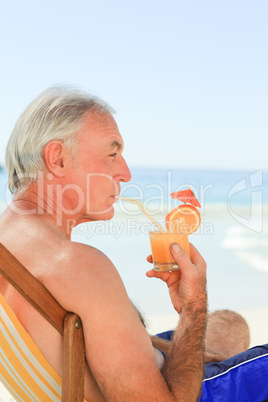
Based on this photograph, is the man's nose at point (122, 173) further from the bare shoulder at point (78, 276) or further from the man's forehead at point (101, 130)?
the bare shoulder at point (78, 276)

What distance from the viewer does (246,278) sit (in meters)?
9.19

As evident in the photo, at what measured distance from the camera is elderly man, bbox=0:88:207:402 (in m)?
1.41

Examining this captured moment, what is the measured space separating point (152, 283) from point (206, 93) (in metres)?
26.6

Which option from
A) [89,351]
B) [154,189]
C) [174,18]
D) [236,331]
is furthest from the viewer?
[174,18]

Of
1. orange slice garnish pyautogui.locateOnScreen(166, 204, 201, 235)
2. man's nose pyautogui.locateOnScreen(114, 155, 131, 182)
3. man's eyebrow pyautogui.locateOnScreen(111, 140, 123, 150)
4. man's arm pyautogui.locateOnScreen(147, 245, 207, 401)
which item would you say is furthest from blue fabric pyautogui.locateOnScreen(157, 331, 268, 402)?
man's eyebrow pyautogui.locateOnScreen(111, 140, 123, 150)

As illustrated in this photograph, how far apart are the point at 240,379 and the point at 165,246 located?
1.86 feet

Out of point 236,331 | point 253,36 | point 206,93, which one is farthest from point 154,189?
point 236,331

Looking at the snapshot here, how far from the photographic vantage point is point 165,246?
6.81 ft

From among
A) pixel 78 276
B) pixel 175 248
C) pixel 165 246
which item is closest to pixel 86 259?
pixel 78 276

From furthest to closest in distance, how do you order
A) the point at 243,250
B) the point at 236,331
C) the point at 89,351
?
the point at 243,250 < the point at 236,331 < the point at 89,351

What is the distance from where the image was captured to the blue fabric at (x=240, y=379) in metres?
1.89

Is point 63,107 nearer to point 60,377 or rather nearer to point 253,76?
point 60,377

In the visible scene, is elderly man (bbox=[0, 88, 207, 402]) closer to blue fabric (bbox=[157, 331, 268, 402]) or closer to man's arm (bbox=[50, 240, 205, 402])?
man's arm (bbox=[50, 240, 205, 402])

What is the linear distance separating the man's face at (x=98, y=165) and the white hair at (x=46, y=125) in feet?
0.11
